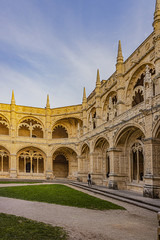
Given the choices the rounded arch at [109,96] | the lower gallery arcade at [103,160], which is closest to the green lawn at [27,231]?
the lower gallery arcade at [103,160]

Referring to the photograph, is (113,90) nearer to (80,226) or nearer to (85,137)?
(85,137)

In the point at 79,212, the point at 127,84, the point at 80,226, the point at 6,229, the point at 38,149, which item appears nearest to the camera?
the point at 6,229

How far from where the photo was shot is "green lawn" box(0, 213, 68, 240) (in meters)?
5.39

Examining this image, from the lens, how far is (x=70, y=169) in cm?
3244

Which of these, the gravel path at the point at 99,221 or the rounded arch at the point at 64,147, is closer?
the gravel path at the point at 99,221

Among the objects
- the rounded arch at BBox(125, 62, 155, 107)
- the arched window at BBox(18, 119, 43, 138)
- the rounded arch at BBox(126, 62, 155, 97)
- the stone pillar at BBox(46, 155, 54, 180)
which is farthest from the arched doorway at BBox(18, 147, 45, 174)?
the rounded arch at BBox(126, 62, 155, 97)

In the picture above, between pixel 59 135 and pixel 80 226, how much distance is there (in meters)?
30.2

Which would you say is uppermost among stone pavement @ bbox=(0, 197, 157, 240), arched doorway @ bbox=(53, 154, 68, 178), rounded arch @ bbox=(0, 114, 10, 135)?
rounded arch @ bbox=(0, 114, 10, 135)

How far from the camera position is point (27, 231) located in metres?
5.86

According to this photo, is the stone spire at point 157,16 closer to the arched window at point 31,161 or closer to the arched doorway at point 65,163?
the arched doorway at point 65,163

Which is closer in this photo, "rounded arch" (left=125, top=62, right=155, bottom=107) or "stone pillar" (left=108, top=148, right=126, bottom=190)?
"stone pillar" (left=108, top=148, right=126, bottom=190)

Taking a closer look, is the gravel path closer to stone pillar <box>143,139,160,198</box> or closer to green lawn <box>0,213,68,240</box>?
green lawn <box>0,213,68,240</box>

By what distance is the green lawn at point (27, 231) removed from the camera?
5395 mm

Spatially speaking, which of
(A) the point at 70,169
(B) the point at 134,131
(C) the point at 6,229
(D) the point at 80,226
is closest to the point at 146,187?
(B) the point at 134,131
